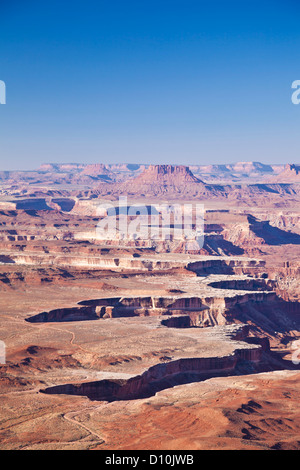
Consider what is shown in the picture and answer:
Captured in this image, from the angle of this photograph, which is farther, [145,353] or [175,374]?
[145,353]

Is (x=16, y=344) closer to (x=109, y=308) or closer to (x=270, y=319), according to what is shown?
(x=109, y=308)

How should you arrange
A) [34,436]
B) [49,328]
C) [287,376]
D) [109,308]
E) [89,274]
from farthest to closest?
1. [89,274]
2. [109,308]
3. [49,328]
4. [287,376]
5. [34,436]

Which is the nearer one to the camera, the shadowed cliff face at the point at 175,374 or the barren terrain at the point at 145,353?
the barren terrain at the point at 145,353

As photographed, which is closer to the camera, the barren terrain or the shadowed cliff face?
→ the barren terrain

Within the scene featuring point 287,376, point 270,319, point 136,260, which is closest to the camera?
point 287,376

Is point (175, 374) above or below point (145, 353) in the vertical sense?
below

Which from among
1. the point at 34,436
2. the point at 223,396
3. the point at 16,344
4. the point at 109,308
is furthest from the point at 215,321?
the point at 34,436

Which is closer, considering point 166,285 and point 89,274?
point 166,285
